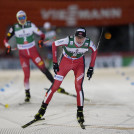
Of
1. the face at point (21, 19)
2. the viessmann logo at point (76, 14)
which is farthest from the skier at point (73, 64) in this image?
the viessmann logo at point (76, 14)

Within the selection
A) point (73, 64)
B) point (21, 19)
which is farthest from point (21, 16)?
point (73, 64)

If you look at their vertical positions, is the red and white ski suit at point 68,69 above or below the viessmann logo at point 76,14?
above

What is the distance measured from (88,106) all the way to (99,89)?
2346mm

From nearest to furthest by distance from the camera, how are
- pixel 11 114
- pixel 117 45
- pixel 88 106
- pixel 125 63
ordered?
pixel 11 114, pixel 88 106, pixel 125 63, pixel 117 45

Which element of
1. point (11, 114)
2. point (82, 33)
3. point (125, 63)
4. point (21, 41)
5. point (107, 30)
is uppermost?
point (82, 33)

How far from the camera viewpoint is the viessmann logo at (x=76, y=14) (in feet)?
51.5

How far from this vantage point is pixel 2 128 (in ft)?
14.4

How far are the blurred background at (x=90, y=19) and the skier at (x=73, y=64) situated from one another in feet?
32.9

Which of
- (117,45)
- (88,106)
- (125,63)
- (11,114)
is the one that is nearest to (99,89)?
(88,106)

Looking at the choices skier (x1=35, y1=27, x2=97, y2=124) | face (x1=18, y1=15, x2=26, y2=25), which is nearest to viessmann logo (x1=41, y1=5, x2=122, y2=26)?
face (x1=18, y1=15, x2=26, y2=25)

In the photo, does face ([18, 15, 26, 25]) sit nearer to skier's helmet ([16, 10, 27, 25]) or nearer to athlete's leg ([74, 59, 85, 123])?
skier's helmet ([16, 10, 27, 25])

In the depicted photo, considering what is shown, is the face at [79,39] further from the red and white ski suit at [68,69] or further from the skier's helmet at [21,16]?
the skier's helmet at [21,16]

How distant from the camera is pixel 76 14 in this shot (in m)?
15.9

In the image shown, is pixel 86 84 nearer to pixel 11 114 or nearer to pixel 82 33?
pixel 11 114
